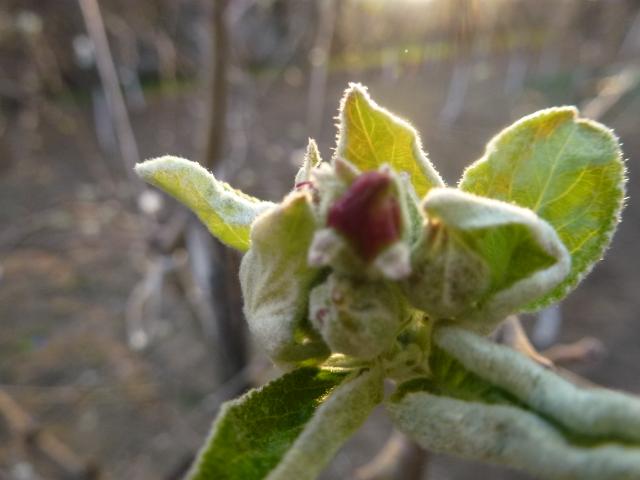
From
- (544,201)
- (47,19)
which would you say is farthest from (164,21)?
(544,201)

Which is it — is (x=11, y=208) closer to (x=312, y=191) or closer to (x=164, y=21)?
(x=164, y=21)

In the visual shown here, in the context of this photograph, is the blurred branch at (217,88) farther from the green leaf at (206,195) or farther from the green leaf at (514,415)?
the green leaf at (514,415)

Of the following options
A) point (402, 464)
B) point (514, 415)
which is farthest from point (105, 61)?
point (514, 415)

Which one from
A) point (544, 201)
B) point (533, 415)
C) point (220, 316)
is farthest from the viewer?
point (220, 316)

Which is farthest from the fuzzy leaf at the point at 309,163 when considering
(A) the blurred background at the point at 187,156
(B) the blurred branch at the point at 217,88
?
(B) the blurred branch at the point at 217,88

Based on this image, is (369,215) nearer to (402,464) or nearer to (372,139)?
(372,139)

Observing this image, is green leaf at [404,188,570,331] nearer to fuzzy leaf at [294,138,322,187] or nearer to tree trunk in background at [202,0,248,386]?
fuzzy leaf at [294,138,322,187]
